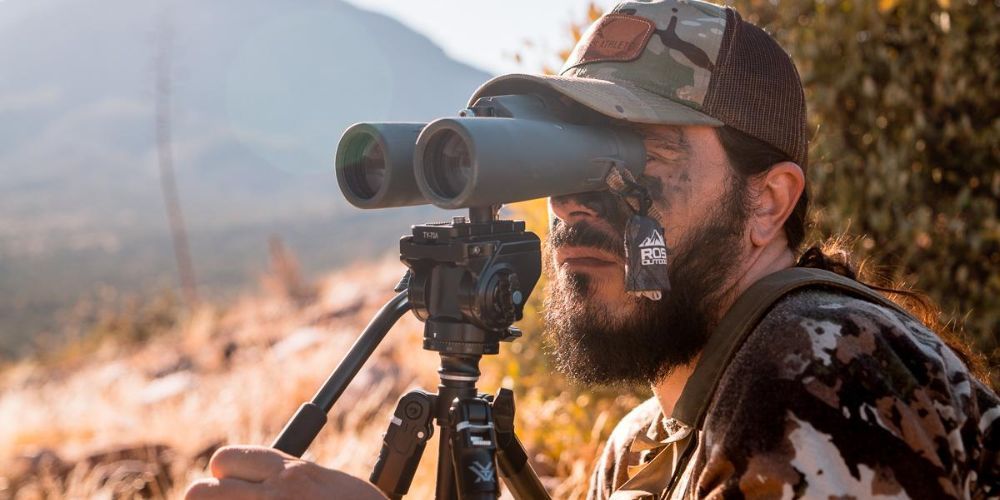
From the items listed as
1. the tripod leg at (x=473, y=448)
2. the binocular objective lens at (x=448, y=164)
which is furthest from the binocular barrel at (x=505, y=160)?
the tripod leg at (x=473, y=448)

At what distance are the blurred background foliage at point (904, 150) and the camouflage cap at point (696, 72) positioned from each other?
152cm

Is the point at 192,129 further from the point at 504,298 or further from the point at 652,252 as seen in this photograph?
the point at 652,252

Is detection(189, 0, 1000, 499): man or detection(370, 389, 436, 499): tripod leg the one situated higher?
detection(189, 0, 1000, 499): man

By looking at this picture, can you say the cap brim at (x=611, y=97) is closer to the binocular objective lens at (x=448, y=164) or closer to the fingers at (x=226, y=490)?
the binocular objective lens at (x=448, y=164)

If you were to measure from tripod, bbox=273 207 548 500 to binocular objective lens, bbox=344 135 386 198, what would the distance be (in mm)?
126

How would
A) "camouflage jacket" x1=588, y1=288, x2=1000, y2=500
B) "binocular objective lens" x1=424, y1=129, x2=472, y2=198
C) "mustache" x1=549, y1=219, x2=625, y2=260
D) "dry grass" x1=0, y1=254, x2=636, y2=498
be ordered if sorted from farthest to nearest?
"dry grass" x1=0, y1=254, x2=636, y2=498 < "mustache" x1=549, y1=219, x2=625, y2=260 < "binocular objective lens" x1=424, y1=129, x2=472, y2=198 < "camouflage jacket" x1=588, y1=288, x2=1000, y2=500

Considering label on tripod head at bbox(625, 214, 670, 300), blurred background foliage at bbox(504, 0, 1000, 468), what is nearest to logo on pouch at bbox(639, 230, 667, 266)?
label on tripod head at bbox(625, 214, 670, 300)

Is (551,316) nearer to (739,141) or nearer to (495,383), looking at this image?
(739,141)

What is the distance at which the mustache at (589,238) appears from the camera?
1.83m

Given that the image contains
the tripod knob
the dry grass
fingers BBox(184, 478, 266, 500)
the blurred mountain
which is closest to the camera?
fingers BBox(184, 478, 266, 500)

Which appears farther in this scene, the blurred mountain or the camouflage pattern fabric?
the blurred mountain

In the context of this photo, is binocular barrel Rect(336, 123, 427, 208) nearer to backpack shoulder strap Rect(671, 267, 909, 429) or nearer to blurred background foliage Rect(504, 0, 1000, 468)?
backpack shoulder strap Rect(671, 267, 909, 429)

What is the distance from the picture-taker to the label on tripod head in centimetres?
168

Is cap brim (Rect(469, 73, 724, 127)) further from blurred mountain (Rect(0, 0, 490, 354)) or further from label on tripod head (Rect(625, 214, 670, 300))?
blurred mountain (Rect(0, 0, 490, 354))
